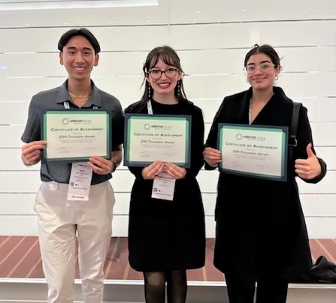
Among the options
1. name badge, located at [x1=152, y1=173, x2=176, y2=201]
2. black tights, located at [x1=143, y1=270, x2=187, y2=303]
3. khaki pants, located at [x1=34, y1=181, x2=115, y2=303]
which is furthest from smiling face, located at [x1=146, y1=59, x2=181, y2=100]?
black tights, located at [x1=143, y1=270, x2=187, y2=303]

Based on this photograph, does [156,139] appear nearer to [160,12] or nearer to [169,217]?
[169,217]

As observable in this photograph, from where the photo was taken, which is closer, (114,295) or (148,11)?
(114,295)

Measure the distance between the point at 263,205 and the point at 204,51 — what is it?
1.60 meters

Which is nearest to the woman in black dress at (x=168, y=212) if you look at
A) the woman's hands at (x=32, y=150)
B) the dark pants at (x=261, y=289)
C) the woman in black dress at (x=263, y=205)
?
the woman in black dress at (x=263, y=205)

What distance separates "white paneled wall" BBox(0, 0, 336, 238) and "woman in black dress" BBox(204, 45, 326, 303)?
123 centimetres

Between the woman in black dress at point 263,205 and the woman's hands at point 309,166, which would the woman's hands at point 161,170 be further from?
the woman's hands at point 309,166

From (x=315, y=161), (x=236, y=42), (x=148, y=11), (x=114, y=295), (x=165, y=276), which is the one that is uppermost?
(x=148, y=11)

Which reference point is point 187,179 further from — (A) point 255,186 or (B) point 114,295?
(B) point 114,295

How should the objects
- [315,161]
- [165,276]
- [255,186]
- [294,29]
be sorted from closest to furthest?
1. [315,161]
2. [255,186]
3. [165,276]
4. [294,29]

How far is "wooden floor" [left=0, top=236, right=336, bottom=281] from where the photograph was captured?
2373 mm

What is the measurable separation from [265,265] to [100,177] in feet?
2.88

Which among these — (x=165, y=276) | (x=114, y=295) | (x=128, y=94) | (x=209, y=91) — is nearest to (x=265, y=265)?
(x=165, y=276)

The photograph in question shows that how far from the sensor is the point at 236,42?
2744 millimetres

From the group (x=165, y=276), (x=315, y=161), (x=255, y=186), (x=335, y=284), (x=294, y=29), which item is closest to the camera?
(x=315, y=161)
